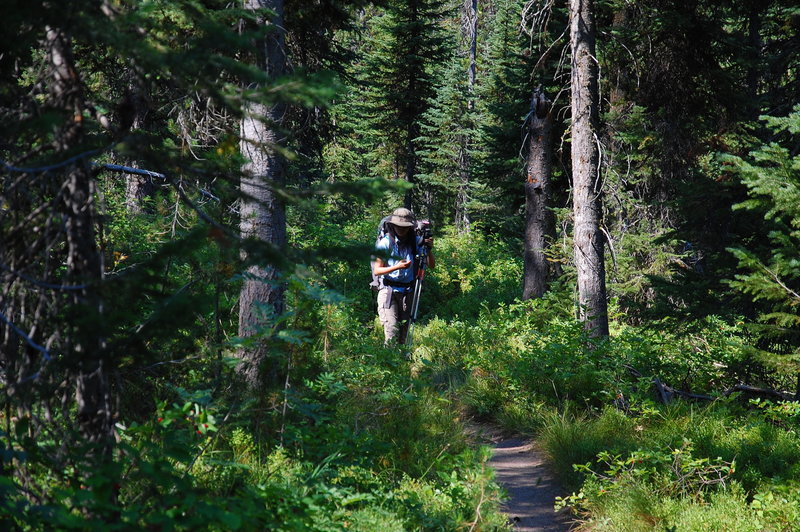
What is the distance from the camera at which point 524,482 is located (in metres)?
5.53

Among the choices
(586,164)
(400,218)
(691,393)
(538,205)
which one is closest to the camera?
(691,393)

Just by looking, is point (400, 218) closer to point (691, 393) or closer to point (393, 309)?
point (393, 309)

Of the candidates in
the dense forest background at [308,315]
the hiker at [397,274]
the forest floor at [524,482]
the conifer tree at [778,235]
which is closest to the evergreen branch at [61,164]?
the dense forest background at [308,315]

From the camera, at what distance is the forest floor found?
478 cm

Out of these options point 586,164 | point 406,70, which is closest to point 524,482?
point 586,164

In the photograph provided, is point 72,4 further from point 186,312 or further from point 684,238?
point 684,238

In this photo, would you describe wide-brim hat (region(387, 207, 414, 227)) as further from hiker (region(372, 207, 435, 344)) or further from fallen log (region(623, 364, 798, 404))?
fallen log (region(623, 364, 798, 404))

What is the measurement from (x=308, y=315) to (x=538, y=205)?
8346 mm

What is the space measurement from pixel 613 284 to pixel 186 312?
991 cm

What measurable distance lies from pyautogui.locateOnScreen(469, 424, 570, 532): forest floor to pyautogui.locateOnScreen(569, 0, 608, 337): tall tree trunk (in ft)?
6.14

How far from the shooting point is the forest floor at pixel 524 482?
4.78 meters

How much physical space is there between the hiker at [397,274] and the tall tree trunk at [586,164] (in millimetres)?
2349

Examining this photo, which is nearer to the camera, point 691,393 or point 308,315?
point 308,315

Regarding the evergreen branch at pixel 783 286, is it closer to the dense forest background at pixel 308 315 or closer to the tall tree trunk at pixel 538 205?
the dense forest background at pixel 308 315
